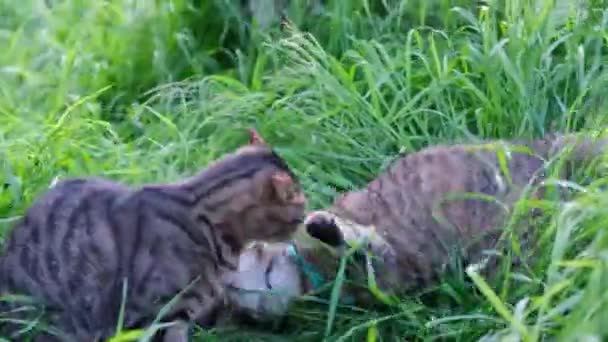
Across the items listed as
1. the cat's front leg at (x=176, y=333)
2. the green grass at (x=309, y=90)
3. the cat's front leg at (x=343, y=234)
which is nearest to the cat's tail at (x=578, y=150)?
the green grass at (x=309, y=90)

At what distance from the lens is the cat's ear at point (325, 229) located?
123 inches

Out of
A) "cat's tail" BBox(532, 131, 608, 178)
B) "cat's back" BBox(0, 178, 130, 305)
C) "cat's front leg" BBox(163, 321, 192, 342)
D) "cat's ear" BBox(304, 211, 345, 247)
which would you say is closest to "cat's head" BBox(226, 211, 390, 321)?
"cat's ear" BBox(304, 211, 345, 247)

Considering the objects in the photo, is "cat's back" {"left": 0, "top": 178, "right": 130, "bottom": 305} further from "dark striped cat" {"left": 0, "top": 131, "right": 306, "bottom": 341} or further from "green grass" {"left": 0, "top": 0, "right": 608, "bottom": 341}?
"green grass" {"left": 0, "top": 0, "right": 608, "bottom": 341}

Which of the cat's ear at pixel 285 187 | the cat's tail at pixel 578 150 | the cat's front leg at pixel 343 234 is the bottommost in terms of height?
the cat's front leg at pixel 343 234

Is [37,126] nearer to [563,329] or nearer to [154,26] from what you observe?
[154,26]

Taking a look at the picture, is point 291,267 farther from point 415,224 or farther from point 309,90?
point 309,90

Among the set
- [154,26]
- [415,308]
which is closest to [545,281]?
[415,308]

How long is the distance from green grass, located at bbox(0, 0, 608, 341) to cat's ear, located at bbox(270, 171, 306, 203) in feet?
1.01

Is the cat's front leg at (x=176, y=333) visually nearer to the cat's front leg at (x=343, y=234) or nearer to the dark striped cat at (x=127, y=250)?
the dark striped cat at (x=127, y=250)

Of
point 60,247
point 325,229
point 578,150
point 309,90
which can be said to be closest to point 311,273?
point 325,229

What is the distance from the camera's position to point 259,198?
10.4 ft

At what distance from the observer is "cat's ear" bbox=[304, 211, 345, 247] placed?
3.12m

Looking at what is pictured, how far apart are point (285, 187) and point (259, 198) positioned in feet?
0.25

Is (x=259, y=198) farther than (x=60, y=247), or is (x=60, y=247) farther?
(x=259, y=198)
